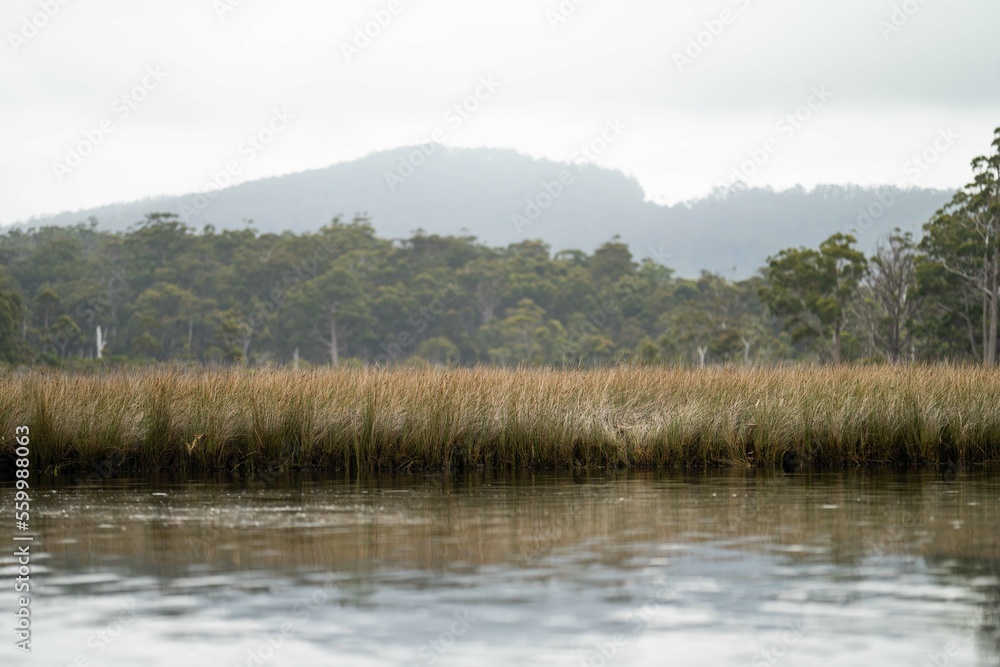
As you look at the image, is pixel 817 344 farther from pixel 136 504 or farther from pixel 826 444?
pixel 136 504

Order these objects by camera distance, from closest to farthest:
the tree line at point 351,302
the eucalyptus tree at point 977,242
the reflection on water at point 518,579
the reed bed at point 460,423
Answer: the reflection on water at point 518,579 < the reed bed at point 460,423 < the eucalyptus tree at point 977,242 < the tree line at point 351,302

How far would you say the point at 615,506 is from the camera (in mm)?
8453

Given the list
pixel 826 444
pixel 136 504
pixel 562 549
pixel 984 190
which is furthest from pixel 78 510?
pixel 984 190

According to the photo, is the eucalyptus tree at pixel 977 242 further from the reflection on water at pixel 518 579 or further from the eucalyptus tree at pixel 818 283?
the reflection on water at pixel 518 579

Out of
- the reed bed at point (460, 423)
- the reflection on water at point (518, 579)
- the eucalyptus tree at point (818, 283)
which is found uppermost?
the eucalyptus tree at point (818, 283)

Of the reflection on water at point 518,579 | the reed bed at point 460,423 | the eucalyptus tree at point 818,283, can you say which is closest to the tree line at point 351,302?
the eucalyptus tree at point 818,283

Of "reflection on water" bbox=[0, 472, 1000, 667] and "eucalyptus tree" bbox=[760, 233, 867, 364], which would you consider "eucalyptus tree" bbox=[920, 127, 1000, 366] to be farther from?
"reflection on water" bbox=[0, 472, 1000, 667]

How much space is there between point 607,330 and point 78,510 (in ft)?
237

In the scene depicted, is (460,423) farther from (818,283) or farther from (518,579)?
(818,283)

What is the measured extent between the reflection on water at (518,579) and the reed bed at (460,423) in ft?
8.31

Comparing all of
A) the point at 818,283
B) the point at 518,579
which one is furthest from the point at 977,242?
the point at 518,579

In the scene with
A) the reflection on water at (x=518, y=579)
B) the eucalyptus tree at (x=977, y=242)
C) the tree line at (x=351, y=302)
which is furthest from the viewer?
the tree line at (x=351, y=302)

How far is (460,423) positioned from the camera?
12.0 m

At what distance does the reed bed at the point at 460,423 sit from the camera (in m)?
11.7
